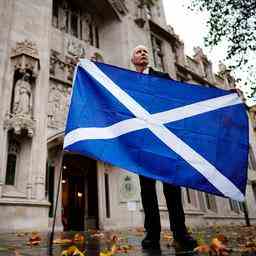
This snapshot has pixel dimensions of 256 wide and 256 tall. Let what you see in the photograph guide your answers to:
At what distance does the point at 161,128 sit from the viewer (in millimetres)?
3369

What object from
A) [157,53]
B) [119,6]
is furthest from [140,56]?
[157,53]

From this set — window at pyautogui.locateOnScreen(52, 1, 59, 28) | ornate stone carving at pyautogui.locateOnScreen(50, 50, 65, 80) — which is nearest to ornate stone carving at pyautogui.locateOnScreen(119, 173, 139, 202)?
ornate stone carving at pyautogui.locateOnScreen(50, 50, 65, 80)

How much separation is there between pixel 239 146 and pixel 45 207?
7.51 m

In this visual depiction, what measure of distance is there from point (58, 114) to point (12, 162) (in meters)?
3.00

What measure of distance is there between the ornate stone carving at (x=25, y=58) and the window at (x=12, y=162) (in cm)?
269

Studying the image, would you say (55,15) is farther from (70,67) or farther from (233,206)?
(233,206)

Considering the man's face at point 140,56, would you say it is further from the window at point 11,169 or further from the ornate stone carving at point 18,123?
the window at point 11,169

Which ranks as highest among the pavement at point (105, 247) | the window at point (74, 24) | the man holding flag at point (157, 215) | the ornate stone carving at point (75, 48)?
the window at point (74, 24)

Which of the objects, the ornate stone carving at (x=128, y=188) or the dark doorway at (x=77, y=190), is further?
the dark doorway at (x=77, y=190)

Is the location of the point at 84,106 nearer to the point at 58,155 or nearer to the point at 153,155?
the point at 153,155

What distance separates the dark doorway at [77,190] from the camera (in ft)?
45.5

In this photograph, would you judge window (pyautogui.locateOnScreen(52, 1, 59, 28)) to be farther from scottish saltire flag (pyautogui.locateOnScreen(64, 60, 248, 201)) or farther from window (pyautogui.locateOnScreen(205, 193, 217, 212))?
window (pyautogui.locateOnScreen(205, 193, 217, 212))

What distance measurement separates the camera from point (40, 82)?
1109cm

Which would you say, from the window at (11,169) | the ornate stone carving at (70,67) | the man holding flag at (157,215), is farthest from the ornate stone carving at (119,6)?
the man holding flag at (157,215)
